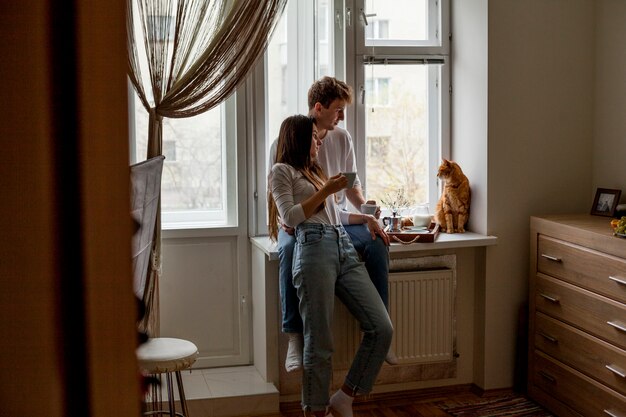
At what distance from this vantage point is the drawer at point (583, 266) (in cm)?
304

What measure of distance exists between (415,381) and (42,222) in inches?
147

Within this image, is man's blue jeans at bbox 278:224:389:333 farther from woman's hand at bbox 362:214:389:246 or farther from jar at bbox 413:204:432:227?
jar at bbox 413:204:432:227

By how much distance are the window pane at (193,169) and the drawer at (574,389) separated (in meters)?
1.68

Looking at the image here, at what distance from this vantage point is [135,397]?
279 mm

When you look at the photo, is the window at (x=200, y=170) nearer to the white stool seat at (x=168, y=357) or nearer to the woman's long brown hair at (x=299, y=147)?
the woman's long brown hair at (x=299, y=147)

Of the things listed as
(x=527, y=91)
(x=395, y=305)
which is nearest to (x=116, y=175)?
(x=395, y=305)

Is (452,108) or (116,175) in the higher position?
(452,108)

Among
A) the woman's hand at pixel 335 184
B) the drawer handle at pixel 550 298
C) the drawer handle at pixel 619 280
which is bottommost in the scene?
the drawer handle at pixel 550 298

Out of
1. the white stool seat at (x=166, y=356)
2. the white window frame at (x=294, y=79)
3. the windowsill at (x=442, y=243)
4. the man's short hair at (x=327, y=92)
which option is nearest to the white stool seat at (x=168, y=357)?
the white stool seat at (x=166, y=356)

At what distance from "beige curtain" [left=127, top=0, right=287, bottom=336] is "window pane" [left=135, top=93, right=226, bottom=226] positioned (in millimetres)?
266

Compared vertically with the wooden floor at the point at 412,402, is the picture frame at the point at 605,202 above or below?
above

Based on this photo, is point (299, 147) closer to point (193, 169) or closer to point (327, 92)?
point (327, 92)

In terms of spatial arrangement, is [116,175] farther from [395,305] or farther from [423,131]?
[423,131]

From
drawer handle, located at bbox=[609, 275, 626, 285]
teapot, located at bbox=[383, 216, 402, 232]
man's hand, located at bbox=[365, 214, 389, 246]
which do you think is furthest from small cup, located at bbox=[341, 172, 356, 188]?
drawer handle, located at bbox=[609, 275, 626, 285]
